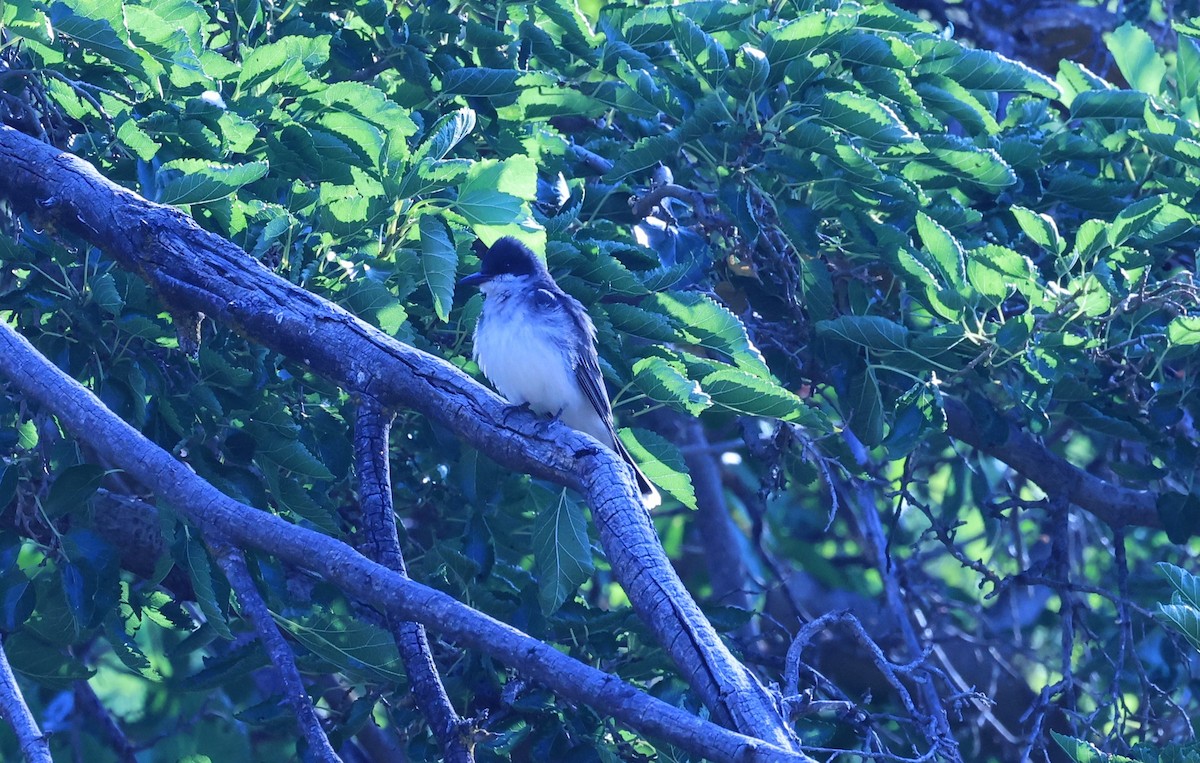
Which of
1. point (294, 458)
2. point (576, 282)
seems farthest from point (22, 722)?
point (576, 282)

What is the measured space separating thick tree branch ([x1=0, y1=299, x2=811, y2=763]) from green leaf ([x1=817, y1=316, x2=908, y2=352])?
1.40 m

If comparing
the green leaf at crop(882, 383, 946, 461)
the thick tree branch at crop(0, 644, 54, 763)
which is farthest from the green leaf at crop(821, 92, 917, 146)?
the thick tree branch at crop(0, 644, 54, 763)

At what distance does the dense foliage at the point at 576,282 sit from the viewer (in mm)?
3332

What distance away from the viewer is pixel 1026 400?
3760 mm

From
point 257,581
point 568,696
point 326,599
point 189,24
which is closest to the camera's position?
point 568,696

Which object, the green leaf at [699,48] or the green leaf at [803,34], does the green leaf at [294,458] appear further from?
the green leaf at [803,34]

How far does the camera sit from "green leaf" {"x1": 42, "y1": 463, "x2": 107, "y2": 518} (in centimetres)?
313

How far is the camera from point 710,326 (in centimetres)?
363

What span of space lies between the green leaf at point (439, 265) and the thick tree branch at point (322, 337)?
0.88 ft

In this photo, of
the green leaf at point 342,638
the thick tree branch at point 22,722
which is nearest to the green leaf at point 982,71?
the green leaf at point 342,638

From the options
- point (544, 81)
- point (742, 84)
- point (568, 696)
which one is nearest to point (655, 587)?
point (568, 696)

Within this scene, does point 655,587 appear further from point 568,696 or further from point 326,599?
point 326,599

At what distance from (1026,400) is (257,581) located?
2242mm

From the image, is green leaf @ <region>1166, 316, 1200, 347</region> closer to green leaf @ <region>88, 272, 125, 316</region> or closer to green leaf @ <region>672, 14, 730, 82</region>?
green leaf @ <region>672, 14, 730, 82</region>
